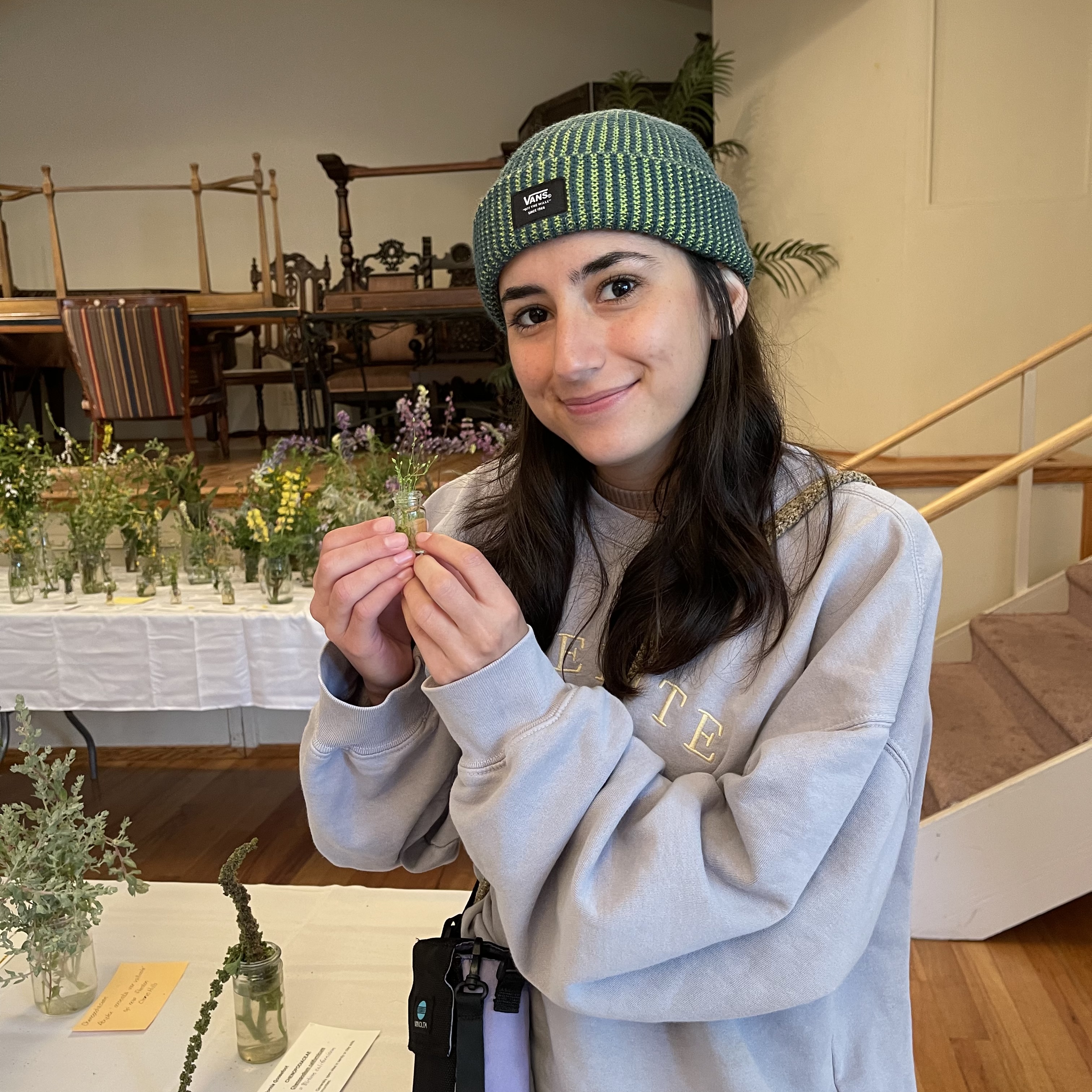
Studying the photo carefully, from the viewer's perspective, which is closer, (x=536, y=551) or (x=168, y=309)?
(x=536, y=551)

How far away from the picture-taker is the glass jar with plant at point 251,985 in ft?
3.69

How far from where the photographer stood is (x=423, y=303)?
5.68 meters

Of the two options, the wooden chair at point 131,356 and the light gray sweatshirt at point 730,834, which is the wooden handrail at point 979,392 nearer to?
the light gray sweatshirt at point 730,834

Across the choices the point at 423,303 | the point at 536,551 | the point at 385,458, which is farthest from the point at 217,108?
the point at 536,551

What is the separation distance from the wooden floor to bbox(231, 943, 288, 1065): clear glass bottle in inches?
25.6

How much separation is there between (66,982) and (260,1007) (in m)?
0.29

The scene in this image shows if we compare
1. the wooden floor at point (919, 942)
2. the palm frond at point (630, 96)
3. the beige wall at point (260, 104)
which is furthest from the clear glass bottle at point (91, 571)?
the beige wall at point (260, 104)

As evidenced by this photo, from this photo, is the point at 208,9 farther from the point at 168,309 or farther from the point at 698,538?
the point at 698,538

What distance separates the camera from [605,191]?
3.05ft

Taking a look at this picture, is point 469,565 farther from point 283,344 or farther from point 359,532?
point 283,344

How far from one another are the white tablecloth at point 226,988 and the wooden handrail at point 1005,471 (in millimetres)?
1590

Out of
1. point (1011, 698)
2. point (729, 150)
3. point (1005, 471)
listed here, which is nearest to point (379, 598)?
point (1005, 471)

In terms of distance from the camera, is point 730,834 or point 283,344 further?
point 283,344

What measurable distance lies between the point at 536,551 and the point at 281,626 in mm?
1962
